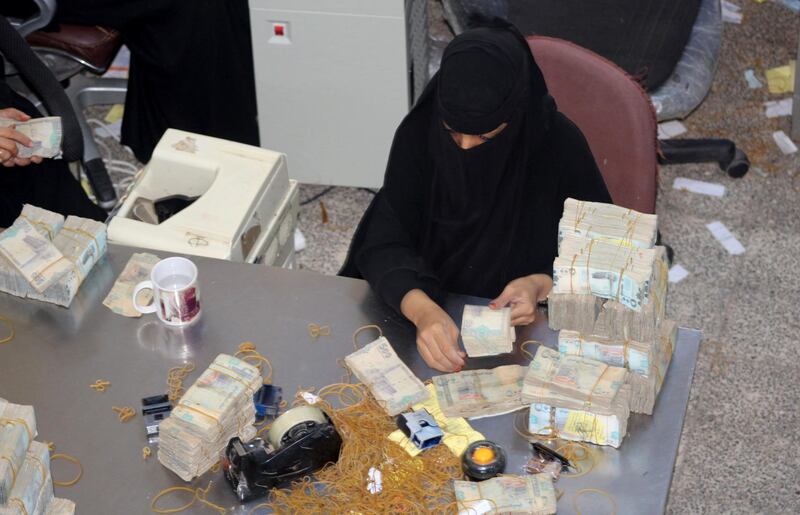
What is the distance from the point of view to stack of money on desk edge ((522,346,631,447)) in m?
2.15

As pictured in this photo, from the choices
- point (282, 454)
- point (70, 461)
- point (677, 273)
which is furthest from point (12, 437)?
point (677, 273)

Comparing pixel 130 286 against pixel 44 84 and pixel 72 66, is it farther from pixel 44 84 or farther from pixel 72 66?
pixel 72 66

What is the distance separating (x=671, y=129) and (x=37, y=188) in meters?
2.51

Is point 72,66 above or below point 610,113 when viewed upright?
below

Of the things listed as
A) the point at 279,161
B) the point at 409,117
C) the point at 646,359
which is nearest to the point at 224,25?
the point at 279,161

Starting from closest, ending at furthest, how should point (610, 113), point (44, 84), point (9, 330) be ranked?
point (9, 330), point (610, 113), point (44, 84)

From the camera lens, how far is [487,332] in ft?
7.80

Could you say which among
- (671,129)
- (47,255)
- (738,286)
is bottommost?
(738,286)

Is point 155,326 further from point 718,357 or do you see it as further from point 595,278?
point 718,357

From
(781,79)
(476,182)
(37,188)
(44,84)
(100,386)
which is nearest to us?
(100,386)

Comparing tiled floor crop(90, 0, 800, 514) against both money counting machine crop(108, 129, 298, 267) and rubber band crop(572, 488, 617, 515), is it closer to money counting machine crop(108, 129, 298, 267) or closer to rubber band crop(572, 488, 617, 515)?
money counting machine crop(108, 129, 298, 267)

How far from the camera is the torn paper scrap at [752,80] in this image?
4703 mm

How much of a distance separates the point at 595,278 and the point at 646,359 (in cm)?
20

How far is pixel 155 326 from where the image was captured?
2473mm
